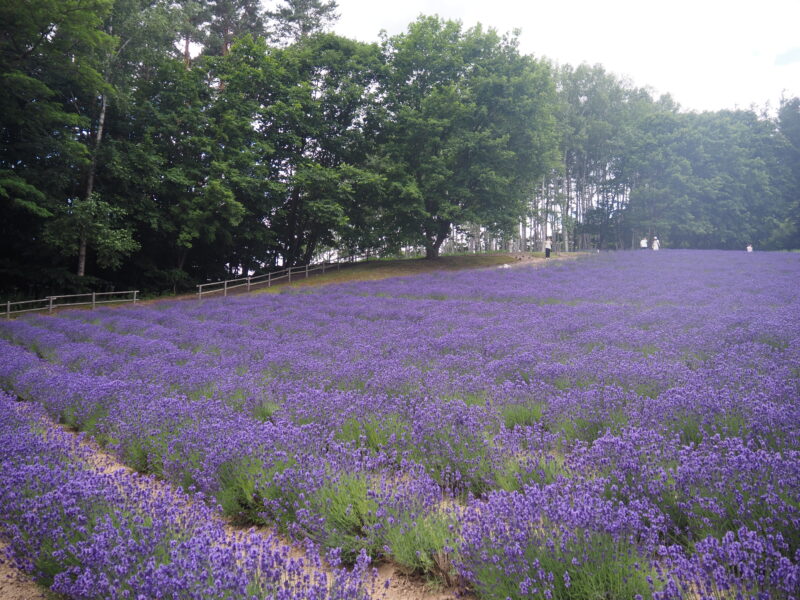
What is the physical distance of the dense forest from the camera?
1791cm

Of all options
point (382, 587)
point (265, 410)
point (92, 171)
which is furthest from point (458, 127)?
point (382, 587)

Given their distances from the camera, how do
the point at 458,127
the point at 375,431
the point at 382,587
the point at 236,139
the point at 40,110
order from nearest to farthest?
1. the point at 382,587
2. the point at 375,431
3. the point at 40,110
4. the point at 236,139
5. the point at 458,127

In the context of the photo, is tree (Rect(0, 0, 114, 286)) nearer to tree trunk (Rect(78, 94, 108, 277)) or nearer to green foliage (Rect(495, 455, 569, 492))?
tree trunk (Rect(78, 94, 108, 277))

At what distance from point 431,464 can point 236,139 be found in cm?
2410

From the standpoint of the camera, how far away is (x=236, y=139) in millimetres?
23625

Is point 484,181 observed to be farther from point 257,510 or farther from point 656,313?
point 257,510

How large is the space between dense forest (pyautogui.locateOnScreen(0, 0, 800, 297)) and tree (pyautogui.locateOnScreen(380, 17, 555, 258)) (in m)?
0.12

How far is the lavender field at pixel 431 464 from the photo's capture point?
2109 mm

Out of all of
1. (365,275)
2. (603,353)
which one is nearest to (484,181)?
(365,275)

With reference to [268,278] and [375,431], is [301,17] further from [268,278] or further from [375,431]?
[375,431]

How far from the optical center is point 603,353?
615 cm

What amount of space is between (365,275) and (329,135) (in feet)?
32.9

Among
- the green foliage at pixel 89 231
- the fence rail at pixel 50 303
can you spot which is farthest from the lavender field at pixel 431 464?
the green foliage at pixel 89 231

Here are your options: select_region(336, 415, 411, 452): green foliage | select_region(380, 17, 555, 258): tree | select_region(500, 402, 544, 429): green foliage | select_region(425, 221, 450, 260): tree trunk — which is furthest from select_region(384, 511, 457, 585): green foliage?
select_region(425, 221, 450, 260): tree trunk
